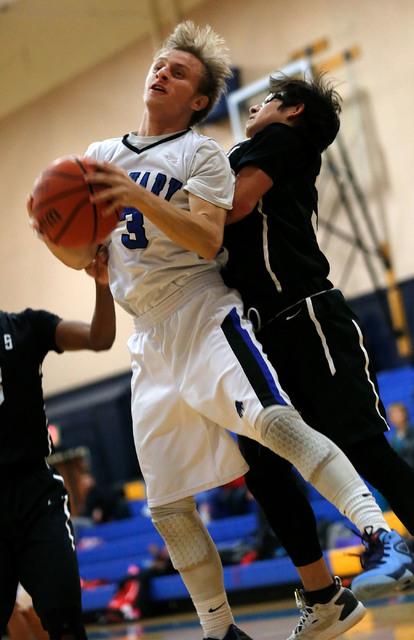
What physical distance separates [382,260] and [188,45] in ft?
25.7

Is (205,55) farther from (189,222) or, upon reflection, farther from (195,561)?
(195,561)

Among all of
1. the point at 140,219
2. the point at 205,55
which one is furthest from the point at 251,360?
the point at 205,55

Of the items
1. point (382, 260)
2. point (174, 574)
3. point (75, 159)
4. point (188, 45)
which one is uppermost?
point (188, 45)

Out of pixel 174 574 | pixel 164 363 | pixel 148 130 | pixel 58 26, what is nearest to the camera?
pixel 164 363

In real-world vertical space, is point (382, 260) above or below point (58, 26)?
below

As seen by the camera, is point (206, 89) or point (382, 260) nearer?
point (206, 89)

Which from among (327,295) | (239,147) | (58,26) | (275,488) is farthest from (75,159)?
(58,26)

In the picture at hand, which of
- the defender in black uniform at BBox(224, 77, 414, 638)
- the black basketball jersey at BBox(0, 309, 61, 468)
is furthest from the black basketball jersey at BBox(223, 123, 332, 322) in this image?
the black basketball jersey at BBox(0, 309, 61, 468)

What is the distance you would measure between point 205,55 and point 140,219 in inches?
37.6

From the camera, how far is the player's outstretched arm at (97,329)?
3.73m

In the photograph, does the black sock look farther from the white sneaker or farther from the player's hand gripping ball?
the player's hand gripping ball

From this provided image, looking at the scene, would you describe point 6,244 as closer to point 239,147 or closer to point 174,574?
point 174,574

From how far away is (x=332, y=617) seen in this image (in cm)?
314

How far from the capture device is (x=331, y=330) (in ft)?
10.7
